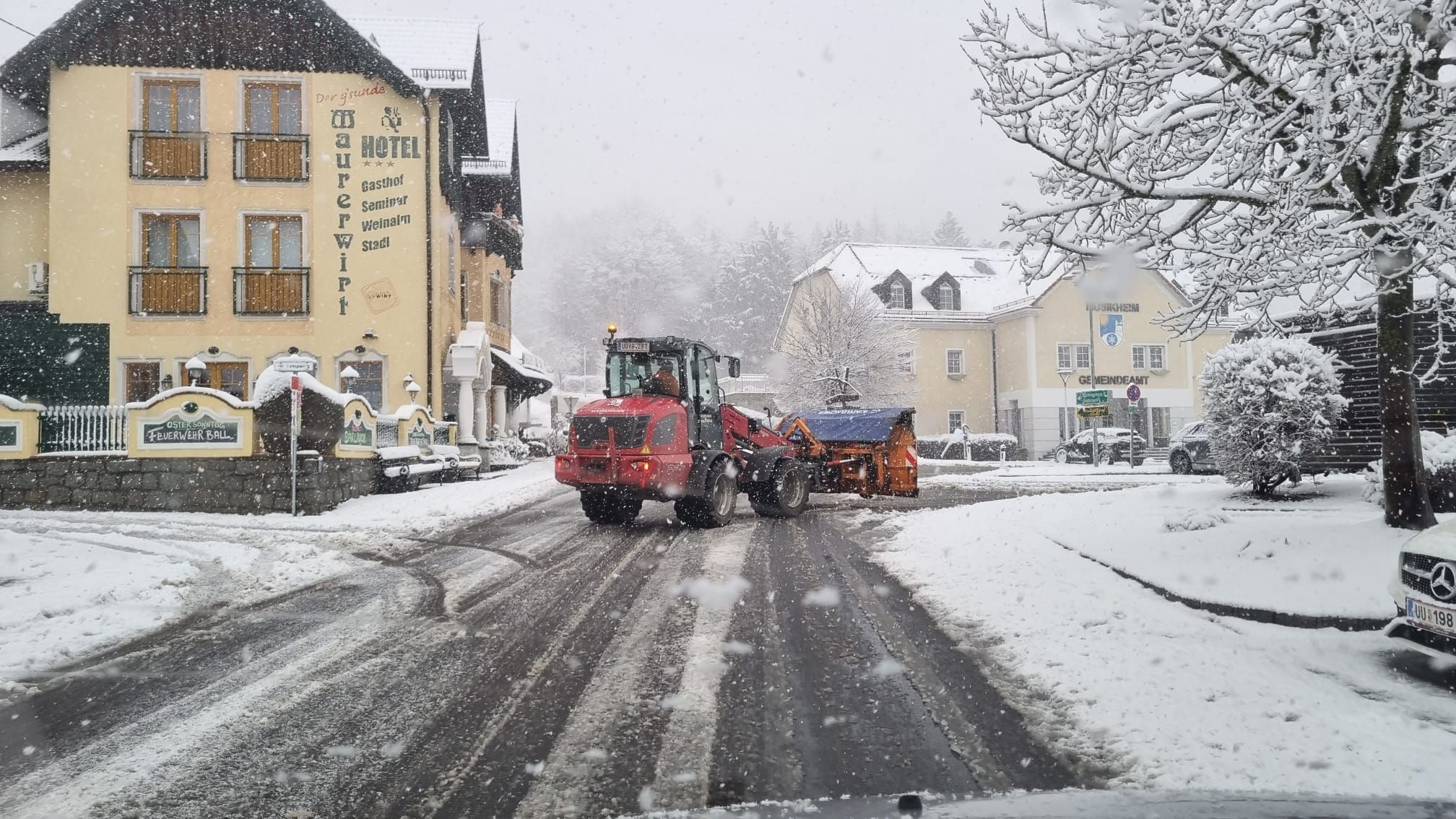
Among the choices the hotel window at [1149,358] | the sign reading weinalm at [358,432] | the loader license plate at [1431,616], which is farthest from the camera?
the hotel window at [1149,358]

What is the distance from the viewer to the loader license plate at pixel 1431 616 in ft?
15.0

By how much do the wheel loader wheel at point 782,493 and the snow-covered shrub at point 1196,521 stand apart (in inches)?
226

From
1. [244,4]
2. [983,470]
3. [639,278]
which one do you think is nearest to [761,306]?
[639,278]

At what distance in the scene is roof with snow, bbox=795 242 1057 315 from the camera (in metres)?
45.0

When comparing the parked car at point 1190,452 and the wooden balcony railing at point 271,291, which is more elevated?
the wooden balcony railing at point 271,291

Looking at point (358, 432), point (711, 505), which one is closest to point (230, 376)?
point (358, 432)

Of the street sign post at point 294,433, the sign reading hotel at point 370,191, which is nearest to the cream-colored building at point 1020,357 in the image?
the sign reading hotel at point 370,191

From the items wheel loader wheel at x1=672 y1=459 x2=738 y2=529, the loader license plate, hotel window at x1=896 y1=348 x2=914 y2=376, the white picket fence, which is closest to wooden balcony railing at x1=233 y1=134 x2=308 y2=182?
the white picket fence

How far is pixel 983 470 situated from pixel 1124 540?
19.2m

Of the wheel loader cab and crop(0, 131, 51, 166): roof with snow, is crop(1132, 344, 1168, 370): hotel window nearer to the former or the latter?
the wheel loader cab

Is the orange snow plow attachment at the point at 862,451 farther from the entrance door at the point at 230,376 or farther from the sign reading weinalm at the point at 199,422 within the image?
the entrance door at the point at 230,376

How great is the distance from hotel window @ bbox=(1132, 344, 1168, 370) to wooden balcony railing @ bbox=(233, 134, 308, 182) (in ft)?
126

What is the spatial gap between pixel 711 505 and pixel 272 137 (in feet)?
51.3

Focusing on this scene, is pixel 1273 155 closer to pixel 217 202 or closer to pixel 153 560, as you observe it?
pixel 153 560
